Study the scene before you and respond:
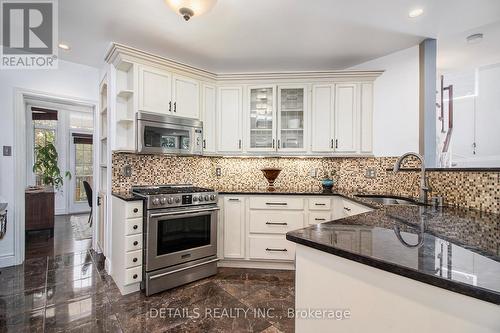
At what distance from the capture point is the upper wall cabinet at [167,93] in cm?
259

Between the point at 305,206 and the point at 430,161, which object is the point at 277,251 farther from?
the point at 430,161

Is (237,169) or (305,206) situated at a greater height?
(237,169)

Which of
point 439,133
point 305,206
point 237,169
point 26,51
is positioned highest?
point 26,51

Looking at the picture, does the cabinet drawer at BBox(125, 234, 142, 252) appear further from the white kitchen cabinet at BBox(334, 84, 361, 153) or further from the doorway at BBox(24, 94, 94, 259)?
the white kitchen cabinet at BBox(334, 84, 361, 153)

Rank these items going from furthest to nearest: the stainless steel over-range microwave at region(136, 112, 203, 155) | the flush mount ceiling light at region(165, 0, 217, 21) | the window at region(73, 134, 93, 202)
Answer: the window at region(73, 134, 93, 202) < the stainless steel over-range microwave at region(136, 112, 203, 155) < the flush mount ceiling light at region(165, 0, 217, 21)

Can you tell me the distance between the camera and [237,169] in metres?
3.47

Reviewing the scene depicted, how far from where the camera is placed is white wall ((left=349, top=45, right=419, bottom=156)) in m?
2.76

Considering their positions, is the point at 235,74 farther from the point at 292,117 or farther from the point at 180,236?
the point at 180,236

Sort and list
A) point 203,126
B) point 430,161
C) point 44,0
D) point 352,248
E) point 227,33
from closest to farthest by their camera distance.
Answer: point 352,248
point 44,0
point 227,33
point 430,161
point 203,126

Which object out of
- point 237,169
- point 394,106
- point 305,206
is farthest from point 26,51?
point 394,106

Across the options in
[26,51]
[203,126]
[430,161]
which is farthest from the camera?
[203,126]

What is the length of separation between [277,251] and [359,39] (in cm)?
251

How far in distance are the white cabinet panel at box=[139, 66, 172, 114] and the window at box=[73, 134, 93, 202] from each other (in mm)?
4551

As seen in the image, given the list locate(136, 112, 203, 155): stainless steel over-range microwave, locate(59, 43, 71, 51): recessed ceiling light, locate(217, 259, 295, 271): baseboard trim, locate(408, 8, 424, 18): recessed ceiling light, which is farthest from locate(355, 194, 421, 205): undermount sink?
locate(59, 43, 71, 51): recessed ceiling light
